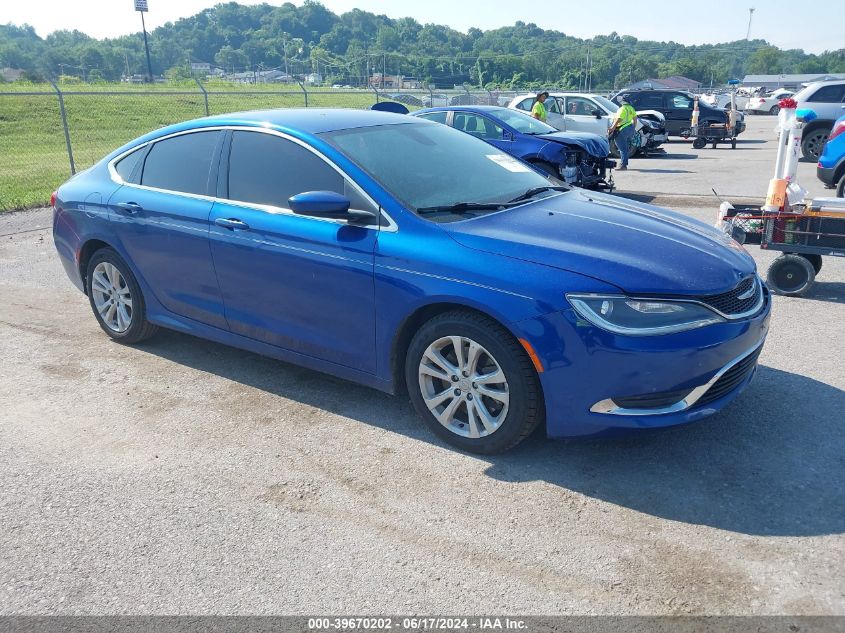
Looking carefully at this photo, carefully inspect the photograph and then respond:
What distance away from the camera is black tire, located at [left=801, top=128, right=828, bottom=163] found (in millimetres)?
16234

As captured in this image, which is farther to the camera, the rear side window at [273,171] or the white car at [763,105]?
the white car at [763,105]

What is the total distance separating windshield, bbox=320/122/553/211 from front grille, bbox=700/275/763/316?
1.36 m

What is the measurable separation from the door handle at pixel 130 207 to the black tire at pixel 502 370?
2.44 metres

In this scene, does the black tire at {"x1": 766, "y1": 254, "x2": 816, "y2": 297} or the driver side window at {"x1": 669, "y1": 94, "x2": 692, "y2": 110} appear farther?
the driver side window at {"x1": 669, "y1": 94, "x2": 692, "y2": 110}

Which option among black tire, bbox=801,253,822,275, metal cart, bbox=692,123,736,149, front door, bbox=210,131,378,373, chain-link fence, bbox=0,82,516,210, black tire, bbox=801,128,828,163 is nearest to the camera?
front door, bbox=210,131,378,373

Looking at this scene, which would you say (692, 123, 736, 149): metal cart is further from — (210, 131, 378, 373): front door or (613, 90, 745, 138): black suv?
(210, 131, 378, 373): front door

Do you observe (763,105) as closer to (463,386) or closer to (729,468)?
(729,468)

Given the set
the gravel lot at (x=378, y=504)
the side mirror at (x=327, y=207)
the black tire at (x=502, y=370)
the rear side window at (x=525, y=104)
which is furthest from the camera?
the rear side window at (x=525, y=104)

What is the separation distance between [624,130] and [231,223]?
13031 millimetres

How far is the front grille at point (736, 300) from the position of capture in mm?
3510

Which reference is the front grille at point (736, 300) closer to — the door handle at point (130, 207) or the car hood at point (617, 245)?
the car hood at point (617, 245)

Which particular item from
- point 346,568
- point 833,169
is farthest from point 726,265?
point 833,169

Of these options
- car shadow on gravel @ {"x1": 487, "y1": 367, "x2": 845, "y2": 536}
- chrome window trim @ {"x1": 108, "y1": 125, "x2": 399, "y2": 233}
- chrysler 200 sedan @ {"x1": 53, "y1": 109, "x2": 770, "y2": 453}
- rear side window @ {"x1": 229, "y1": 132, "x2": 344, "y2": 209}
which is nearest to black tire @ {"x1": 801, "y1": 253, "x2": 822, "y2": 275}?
car shadow on gravel @ {"x1": 487, "y1": 367, "x2": 845, "y2": 536}

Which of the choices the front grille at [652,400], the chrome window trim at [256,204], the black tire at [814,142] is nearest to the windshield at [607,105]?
the black tire at [814,142]
